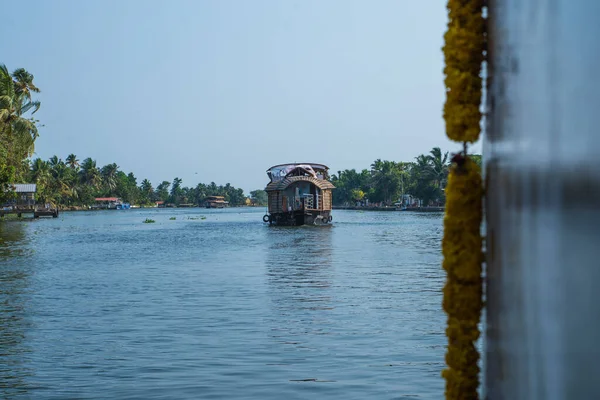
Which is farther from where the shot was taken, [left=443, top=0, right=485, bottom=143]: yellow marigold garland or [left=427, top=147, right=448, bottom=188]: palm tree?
[left=427, top=147, right=448, bottom=188]: palm tree

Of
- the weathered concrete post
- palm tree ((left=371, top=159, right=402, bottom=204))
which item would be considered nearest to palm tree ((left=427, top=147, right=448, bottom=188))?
palm tree ((left=371, top=159, right=402, bottom=204))

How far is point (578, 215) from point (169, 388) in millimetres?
8069

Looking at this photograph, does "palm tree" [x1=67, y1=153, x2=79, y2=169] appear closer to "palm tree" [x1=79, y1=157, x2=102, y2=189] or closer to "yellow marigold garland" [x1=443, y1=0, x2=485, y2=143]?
"palm tree" [x1=79, y1=157, x2=102, y2=189]

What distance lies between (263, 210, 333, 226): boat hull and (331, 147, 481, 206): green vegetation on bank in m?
33.5

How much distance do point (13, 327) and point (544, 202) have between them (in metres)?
13.2

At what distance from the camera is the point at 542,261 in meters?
2.65

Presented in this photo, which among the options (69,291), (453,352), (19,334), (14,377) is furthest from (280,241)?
(453,352)

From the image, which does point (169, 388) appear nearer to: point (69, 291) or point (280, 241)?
point (69, 291)

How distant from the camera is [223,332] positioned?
1315 cm

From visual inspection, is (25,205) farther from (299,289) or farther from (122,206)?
(122,206)

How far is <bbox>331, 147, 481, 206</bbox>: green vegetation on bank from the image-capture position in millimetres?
111438

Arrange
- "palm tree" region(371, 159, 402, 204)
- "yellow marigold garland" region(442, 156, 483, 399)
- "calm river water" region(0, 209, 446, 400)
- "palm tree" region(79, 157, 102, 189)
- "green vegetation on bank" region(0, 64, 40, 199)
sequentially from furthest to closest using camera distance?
"palm tree" region(79, 157, 102, 189), "palm tree" region(371, 159, 402, 204), "green vegetation on bank" region(0, 64, 40, 199), "calm river water" region(0, 209, 446, 400), "yellow marigold garland" region(442, 156, 483, 399)

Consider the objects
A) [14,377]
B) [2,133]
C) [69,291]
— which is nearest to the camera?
[14,377]

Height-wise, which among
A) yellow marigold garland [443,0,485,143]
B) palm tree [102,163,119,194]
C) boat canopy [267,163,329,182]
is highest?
palm tree [102,163,119,194]
